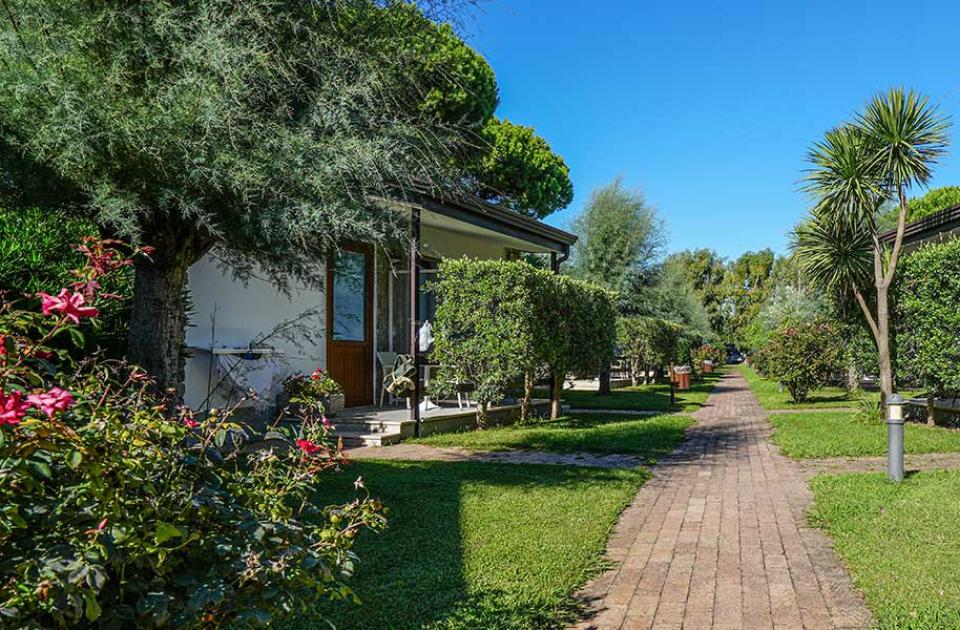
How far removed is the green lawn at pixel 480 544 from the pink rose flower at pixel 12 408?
240cm

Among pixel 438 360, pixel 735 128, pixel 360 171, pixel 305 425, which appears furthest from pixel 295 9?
pixel 735 128

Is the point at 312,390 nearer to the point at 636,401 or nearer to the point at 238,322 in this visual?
the point at 238,322

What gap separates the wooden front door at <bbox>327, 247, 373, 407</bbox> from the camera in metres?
12.3

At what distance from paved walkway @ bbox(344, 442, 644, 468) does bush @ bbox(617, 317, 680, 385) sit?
46.3ft

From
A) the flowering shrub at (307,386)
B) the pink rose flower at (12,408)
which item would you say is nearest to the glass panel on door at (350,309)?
the flowering shrub at (307,386)

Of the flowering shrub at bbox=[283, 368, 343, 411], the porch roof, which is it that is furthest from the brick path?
the porch roof

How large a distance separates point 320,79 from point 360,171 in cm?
99

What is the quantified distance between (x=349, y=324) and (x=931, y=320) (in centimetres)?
977

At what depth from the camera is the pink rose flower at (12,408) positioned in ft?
5.32

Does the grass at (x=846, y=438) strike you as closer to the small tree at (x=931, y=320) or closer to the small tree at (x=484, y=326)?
the small tree at (x=931, y=320)

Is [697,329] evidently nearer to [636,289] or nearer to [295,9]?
[636,289]

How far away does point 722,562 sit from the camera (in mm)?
4797

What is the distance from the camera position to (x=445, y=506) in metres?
6.30

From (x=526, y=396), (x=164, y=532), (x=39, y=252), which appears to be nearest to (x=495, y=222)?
(x=526, y=396)
